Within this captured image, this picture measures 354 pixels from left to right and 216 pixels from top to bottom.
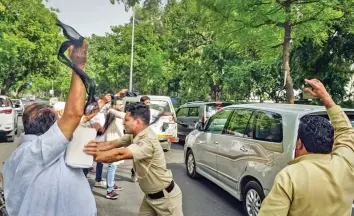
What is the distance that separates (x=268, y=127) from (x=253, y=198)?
3.30 feet

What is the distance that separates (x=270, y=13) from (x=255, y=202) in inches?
233

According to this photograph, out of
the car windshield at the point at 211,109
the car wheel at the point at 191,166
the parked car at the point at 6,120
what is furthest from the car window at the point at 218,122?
the parked car at the point at 6,120

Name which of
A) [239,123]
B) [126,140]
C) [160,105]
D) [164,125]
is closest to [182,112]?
[160,105]

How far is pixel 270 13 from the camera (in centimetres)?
897

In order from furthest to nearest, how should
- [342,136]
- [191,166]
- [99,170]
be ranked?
[191,166]
[99,170]
[342,136]

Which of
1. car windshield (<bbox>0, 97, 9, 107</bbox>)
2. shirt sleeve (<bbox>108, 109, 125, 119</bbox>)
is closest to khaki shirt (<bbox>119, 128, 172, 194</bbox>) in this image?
shirt sleeve (<bbox>108, 109, 125, 119</bbox>)

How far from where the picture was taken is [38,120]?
1.88 m

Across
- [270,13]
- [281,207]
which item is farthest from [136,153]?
[270,13]

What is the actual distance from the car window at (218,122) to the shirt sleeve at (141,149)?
324 centimetres

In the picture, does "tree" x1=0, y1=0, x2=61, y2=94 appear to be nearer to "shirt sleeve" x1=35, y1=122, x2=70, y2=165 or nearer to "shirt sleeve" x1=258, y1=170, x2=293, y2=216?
"shirt sleeve" x1=35, y1=122, x2=70, y2=165

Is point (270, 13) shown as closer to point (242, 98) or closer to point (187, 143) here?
point (187, 143)

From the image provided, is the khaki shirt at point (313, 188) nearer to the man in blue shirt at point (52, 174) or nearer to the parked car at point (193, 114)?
the man in blue shirt at point (52, 174)

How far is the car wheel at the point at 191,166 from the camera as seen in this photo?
730cm

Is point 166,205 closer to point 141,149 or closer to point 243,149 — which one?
point 141,149
